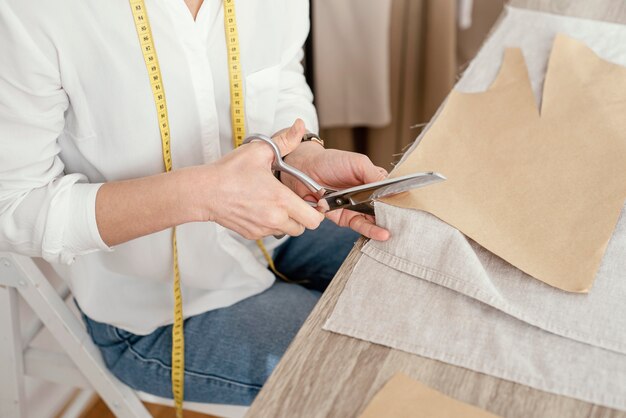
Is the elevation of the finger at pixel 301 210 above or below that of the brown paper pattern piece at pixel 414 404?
above

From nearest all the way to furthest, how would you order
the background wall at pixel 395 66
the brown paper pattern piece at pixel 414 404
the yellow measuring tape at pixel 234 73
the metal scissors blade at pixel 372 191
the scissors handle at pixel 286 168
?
the brown paper pattern piece at pixel 414 404 < the metal scissors blade at pixel 372 191 < the scissors handle at pixel 286 168 < the yellow measuring tape at pixel 234 73 < the background wall at pixel 395 66

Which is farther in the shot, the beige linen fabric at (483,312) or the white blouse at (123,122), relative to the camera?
the white blouse at (123,122)

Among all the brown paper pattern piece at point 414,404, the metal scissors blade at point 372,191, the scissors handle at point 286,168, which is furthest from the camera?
the scissors handle at point 286,168

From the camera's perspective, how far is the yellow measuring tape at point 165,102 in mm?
881

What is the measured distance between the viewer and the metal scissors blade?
76 cm

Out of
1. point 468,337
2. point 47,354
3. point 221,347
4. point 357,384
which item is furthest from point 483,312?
point 47,354

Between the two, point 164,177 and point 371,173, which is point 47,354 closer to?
point 164,177

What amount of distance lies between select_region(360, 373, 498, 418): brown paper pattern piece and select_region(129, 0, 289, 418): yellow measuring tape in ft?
1.58

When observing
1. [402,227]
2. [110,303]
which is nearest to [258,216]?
[402,227]

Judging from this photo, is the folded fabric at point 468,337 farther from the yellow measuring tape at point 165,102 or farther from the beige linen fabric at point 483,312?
the yellow measuring tape at point 165,102

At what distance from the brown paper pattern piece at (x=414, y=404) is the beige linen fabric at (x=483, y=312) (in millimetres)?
45

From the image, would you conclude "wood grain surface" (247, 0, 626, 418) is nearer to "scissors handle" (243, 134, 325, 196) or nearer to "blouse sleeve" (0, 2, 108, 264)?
"scissors handle" (243, 134, 325, 196)

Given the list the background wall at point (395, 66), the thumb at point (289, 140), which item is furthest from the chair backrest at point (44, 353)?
the background wall at point (395, 66)

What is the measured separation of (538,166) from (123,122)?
57cm
